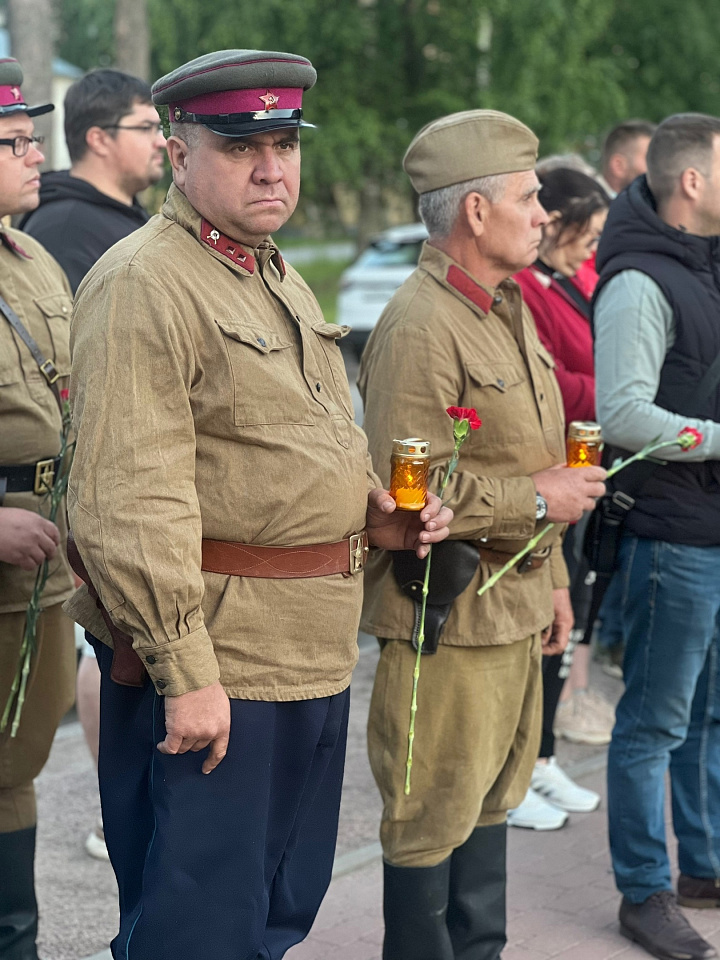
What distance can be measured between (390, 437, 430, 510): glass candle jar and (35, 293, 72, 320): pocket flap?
1.19m

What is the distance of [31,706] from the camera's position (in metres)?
3.48

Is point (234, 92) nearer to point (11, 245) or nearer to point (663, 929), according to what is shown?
point (11, 245)

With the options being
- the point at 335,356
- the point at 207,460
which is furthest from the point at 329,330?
the point at 207,460

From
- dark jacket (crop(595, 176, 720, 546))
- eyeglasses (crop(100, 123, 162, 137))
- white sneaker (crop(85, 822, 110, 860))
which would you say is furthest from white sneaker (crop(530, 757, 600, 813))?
eyeglasses (crop(100, 123, 162, 137))

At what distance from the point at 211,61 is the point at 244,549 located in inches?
37.3

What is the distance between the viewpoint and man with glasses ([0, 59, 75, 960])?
336cm

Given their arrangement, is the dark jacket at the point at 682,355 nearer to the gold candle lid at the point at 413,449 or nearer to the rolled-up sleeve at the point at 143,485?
the gold candle lid at the point at 413,449

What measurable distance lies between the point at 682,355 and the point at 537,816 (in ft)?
6.07

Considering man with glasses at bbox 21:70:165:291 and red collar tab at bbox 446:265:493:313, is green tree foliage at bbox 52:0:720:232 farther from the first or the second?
red collar tab at bbox 446:265:493:313

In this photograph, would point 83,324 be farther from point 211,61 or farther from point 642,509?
point 642,509

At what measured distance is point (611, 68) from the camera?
23766 millimetres

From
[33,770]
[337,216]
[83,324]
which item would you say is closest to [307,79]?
[83,324]

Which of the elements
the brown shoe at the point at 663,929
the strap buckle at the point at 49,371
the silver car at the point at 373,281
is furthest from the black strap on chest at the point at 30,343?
the silver car at the point at 373,281

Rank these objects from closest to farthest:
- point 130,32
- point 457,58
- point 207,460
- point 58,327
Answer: point 207,460, point 58,327, point 130,32, point 457,58
